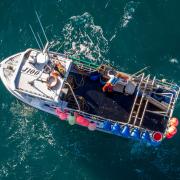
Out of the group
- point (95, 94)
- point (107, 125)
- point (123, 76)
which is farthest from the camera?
point (95, 94)

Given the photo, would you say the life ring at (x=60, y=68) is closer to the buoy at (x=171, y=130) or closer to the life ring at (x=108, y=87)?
the life ring at (x=108, y=87)

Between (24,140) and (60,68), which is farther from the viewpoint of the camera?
(24,140)

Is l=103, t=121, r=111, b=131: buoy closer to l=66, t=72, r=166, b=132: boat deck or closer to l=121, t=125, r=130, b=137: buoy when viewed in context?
l=66, t=72, r=166, b=132: boat deck

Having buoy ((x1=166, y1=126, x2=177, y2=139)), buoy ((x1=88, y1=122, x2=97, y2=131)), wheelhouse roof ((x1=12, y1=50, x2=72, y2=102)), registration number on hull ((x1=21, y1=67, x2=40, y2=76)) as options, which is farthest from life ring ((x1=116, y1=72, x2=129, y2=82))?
registration number on hull ((x1=21, y1=67, x2=40, y2=76))

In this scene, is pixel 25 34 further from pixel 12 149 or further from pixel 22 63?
pixel 12 149

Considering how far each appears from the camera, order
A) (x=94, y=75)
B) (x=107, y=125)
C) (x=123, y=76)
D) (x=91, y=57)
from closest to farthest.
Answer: (x=107, y=125), (x=123, y=76), (x=94, y=75), (x=91, y=57)

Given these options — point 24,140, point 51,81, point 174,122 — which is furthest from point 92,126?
point 24,140

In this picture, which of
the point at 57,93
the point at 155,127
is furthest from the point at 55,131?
the point at 155,127

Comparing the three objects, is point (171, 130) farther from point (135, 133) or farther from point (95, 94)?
point (95, 94)
